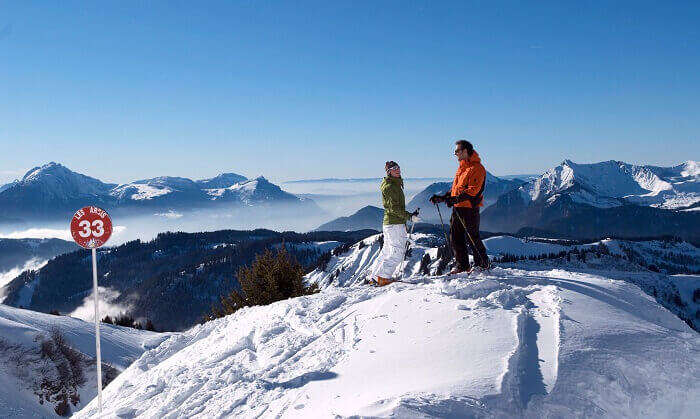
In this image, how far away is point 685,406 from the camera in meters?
4.43

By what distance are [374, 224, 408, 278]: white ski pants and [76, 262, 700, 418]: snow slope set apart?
1615 mm

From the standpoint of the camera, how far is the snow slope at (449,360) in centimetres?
434

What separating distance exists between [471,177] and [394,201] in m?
1.91

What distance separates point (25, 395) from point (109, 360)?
3.91 metres

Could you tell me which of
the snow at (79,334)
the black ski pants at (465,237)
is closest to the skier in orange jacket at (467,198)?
the black ski pants at (465,237)

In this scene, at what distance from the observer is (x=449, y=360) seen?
17.1 feet

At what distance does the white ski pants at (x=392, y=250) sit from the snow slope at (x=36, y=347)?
7563 mm

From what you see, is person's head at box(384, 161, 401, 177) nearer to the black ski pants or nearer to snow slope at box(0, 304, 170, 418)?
the black ski pants

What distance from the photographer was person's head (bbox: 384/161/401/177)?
1012 cm

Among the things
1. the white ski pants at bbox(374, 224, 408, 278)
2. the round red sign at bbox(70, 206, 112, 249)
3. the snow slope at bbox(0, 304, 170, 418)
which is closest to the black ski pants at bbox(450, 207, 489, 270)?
the white ski pants at bbox(374, 224, 408, 278)

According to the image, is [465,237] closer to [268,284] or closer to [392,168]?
[392,168]

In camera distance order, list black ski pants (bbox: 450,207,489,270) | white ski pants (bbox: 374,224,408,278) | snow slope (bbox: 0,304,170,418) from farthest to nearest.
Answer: snow slope (bbox: 0,304,170,418)
white ski pants (bbox: 374,224,408,278)
black ski pants (bbox: 450,207,489,270)

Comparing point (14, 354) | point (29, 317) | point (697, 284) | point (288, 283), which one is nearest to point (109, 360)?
point (14, 354)

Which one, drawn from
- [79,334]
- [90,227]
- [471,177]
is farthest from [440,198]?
[79,334]
